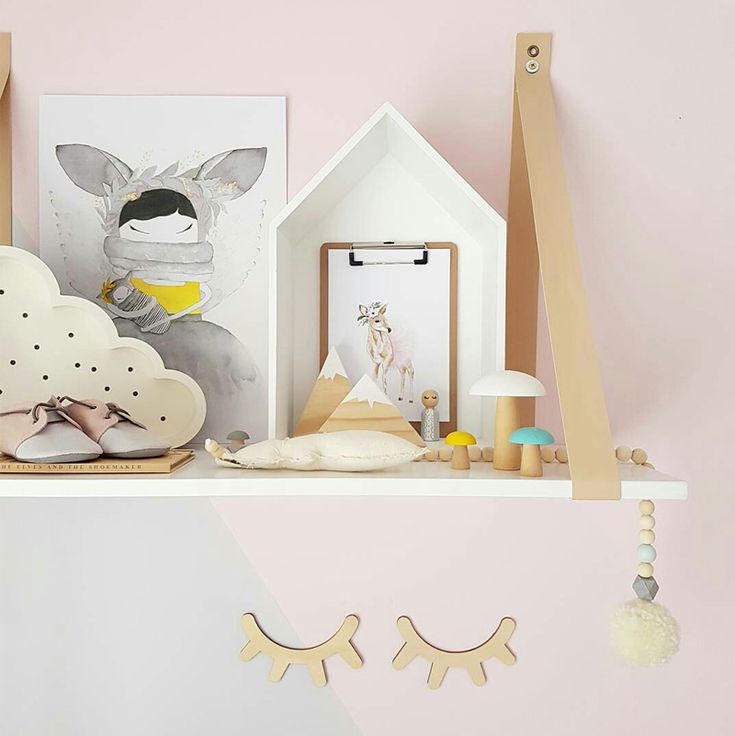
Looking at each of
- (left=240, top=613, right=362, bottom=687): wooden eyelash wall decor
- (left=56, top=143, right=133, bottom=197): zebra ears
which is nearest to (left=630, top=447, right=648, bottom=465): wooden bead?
(left=240, top=613, right=362, bottom=687): wooden eyelash wall decor

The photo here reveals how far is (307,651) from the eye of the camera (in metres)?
1.28

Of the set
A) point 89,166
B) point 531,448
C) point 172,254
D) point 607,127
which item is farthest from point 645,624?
point 89,166

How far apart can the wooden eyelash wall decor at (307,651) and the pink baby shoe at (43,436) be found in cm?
47

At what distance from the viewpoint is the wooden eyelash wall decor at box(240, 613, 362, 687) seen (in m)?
1.28

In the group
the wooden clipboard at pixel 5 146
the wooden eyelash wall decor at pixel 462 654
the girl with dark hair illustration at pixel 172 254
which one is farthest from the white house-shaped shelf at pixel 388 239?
the wooden clipboard at pixel 5 146

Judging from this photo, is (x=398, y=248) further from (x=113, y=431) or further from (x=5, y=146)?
(x=5, y=146)

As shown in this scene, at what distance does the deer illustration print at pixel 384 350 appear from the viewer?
121 centimetres

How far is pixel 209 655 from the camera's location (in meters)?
1.30

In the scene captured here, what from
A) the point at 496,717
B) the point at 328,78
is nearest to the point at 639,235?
the point at 328,78

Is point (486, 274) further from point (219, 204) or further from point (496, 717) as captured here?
point (496, 717)

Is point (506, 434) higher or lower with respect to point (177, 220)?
lower

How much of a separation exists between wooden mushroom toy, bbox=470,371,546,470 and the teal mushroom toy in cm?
3

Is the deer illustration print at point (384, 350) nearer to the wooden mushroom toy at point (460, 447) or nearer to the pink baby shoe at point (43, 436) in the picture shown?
the wooden mushroom toy at point (460, 447)

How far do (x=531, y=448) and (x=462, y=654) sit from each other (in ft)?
1.61
